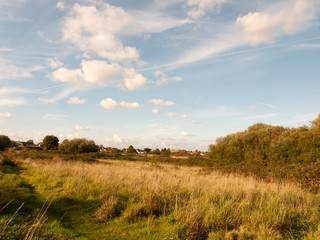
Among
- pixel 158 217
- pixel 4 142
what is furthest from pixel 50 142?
pixel 158 217

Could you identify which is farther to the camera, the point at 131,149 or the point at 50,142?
the point at 131,149

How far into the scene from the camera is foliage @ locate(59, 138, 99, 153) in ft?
182

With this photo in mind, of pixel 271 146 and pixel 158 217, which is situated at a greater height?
pixel 271 146

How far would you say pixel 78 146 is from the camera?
5550 cm

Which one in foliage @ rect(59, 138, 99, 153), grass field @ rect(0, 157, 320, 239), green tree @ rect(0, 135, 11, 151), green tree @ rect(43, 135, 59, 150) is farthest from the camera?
green tree @ rect(43, 135, 59, 150)

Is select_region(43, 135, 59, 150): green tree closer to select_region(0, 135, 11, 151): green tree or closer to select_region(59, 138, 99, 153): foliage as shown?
select_region(59, 138, 99, 153): foliage

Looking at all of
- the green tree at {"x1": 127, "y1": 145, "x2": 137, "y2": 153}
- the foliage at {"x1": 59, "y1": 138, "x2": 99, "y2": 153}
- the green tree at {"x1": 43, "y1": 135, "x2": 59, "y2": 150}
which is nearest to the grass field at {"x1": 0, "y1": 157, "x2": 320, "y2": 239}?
the foliage at {"x1": 59, "y1": 138, "x2": 99, "y2": 153}

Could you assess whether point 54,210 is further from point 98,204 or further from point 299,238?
point 299,238

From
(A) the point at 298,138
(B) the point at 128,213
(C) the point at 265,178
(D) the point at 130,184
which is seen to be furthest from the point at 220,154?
(B) the point at 128,213

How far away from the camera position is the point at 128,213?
6.59m

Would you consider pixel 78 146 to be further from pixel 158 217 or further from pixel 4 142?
pixel 158 217

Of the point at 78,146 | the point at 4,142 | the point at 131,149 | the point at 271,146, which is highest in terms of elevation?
the point at 271,146

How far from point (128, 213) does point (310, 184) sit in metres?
11.0

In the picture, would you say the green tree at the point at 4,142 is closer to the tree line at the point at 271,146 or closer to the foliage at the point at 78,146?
the foliage at the point at 78,146
